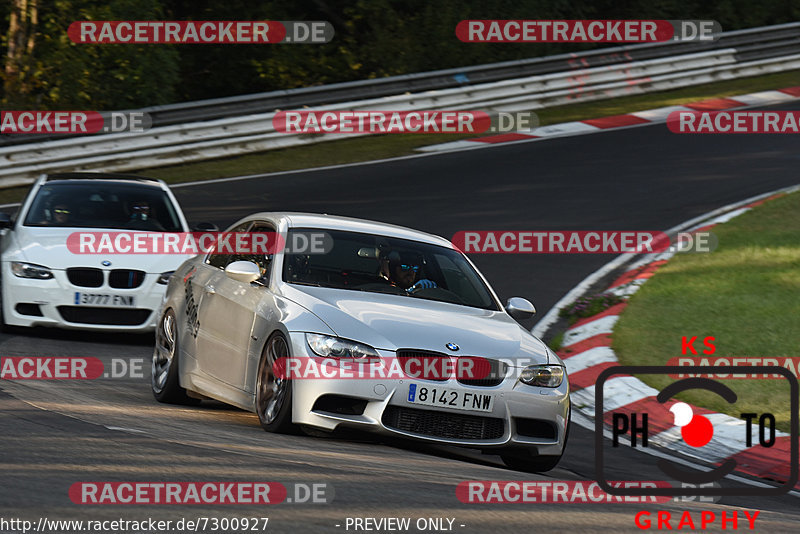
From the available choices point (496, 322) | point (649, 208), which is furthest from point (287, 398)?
point (649, 208)

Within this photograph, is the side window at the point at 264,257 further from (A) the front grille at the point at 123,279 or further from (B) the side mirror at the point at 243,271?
(A) the front grille at the point at 123,279

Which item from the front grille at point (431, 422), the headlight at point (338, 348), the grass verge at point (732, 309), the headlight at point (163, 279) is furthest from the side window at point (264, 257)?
the grass verge at point (732, 309)

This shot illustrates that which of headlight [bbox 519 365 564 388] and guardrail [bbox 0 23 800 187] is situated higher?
guardrail [bbox 0 23 800 187]

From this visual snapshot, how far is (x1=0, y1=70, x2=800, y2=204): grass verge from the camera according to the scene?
1994 cm

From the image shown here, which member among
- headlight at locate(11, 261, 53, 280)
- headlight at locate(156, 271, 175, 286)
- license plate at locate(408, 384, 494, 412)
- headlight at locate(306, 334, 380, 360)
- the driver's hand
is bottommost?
license plate at locate(408, 384, 494, 412)

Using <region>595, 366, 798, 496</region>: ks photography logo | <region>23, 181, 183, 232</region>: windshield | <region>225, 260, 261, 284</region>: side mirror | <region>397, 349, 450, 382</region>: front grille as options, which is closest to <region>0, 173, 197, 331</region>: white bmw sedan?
<region>23, 181, 183, 232</region>: windshield

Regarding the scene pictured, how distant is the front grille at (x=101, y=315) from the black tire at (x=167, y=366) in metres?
1.87

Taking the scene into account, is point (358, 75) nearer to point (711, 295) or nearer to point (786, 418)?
point (711, 295)

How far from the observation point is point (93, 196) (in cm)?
1248

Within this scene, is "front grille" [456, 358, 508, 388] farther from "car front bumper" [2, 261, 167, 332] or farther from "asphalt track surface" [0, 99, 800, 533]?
"car front bumper" [2, 261, 167, 332]

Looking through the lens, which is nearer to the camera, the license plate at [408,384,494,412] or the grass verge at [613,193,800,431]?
the license plate at [408,384,494,412]

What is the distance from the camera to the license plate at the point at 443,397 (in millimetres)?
7016

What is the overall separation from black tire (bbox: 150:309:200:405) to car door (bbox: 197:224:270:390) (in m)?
0.40

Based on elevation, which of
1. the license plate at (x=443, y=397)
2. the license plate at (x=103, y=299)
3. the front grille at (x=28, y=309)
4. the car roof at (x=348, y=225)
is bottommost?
the front grille at (x=28, y=309)
